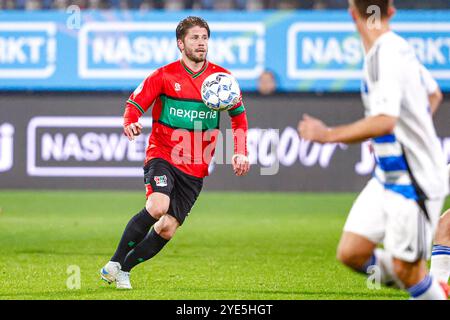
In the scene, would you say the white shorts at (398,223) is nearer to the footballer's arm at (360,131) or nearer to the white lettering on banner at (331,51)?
the footballer's arm at (360,131)

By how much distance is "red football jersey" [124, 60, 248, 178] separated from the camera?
8055 millimetres

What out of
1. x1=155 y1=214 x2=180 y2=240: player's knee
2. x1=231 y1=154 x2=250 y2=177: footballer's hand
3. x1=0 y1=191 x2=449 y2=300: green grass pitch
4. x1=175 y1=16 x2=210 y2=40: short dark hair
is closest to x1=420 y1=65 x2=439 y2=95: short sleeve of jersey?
x1=0 y1=191 x2=449 y2=300: green grass pitch

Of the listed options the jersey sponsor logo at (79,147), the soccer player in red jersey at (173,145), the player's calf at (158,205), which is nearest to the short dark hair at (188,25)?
the soccer player in red jersey at (173,145)

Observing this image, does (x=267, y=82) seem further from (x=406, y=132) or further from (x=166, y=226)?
(x=406, y=132)

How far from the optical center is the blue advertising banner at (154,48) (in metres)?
17.2

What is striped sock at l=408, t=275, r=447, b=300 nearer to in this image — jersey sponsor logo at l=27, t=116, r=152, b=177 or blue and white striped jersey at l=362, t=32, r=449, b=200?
blue and white striped jersey at l=362, t=32, r=449, b=200

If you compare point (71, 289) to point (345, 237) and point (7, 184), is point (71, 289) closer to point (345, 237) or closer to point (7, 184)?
point (345, 237)

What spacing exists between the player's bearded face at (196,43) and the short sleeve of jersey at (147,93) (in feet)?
0.99

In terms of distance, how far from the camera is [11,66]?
17.3 meters

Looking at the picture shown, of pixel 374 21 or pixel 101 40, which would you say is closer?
pixel 374 21

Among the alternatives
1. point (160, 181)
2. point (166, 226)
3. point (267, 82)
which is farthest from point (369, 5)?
point (267, 82)
